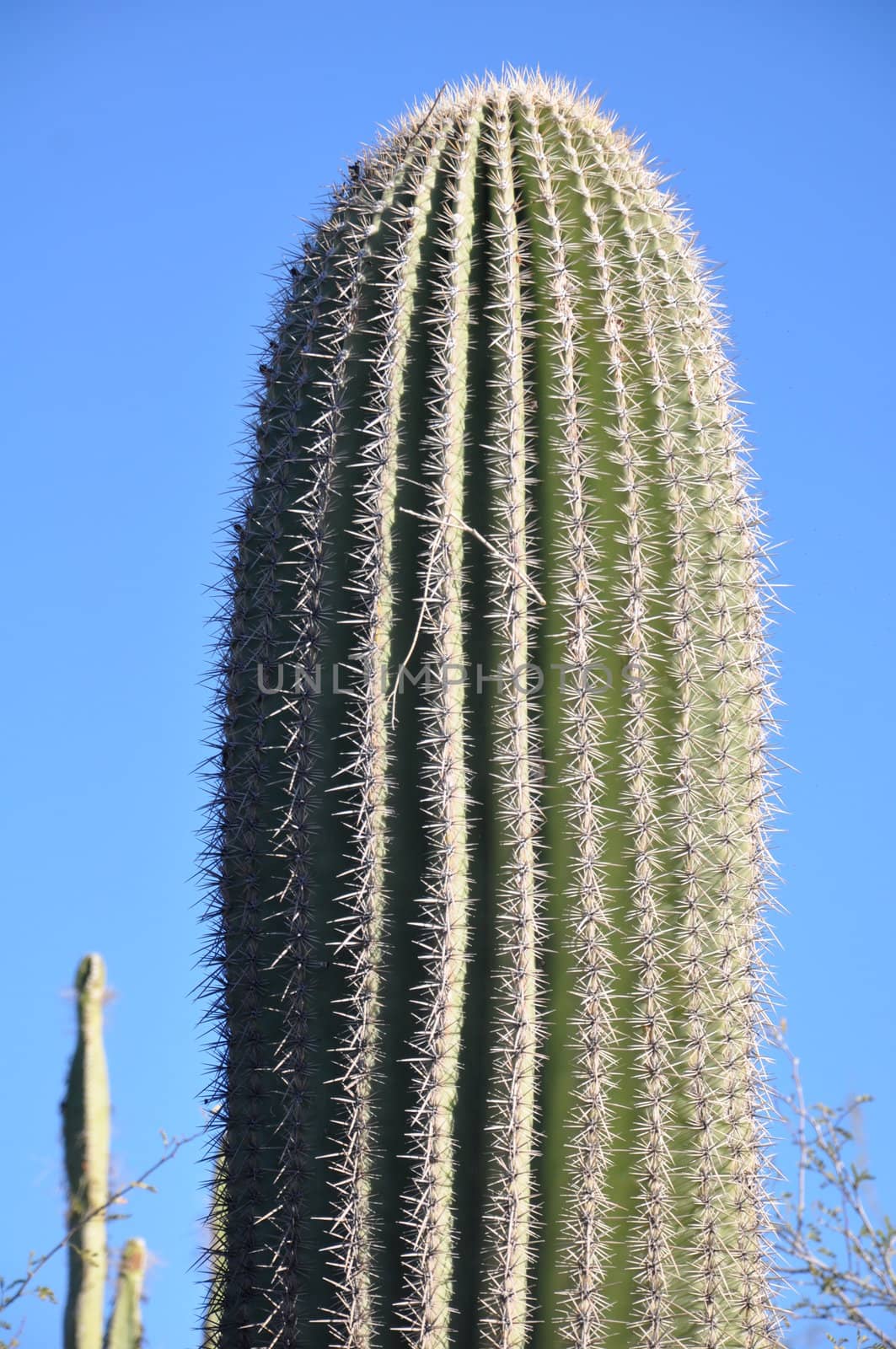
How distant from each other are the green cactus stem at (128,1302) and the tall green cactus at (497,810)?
4.18 feet

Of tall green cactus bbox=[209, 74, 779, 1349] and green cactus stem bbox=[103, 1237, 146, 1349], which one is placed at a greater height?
tall green cactus bbox=[209, 74, 779, 1349]

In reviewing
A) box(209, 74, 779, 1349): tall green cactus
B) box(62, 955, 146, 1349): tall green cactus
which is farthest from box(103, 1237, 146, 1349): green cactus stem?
box(209, 74, 779, 1349): tall green cactus

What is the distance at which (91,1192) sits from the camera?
14.8 ft

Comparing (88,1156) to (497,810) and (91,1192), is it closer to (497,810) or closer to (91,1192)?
(91,1192)

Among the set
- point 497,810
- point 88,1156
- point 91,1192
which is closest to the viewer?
→ point 497,810

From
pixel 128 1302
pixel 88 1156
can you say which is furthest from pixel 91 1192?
pixel 128 1302

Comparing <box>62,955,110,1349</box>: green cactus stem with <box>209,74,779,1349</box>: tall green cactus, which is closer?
<box>209,74,779,1349</box>: tall green cactus

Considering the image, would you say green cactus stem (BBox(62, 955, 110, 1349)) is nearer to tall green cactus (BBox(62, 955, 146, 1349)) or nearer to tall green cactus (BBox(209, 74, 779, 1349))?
tall green cactus (BBox(62, 955, 146, 1349))

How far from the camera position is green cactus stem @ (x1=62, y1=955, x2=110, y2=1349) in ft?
14.5

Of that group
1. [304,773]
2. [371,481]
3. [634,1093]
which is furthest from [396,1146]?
[371,481]

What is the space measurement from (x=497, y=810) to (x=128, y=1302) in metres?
2.56

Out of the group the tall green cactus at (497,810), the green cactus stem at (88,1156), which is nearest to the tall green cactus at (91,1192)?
the green cactus stem at (88,1156)

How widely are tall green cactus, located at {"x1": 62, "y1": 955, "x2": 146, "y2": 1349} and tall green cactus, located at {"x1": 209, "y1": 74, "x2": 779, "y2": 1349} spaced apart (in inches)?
48.1

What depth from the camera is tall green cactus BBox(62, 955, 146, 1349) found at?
4.43 m
